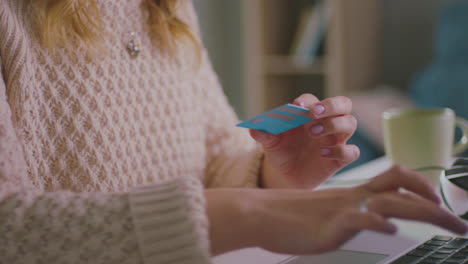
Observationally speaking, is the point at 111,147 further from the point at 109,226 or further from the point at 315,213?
the point at 315,213

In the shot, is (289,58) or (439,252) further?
(289,58)

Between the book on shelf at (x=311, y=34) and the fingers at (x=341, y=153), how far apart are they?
180 cm

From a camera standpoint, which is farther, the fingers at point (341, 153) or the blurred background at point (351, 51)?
the blurred background at point (351, 51)

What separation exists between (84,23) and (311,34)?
1873 millimetres

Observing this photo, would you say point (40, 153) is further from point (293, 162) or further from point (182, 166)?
point (293, 162)

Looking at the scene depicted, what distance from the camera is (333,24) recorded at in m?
2.28

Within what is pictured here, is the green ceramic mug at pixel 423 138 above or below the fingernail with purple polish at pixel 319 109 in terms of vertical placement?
below

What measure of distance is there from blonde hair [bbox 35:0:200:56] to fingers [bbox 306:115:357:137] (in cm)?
29

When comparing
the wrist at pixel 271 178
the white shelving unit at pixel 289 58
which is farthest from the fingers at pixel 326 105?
the white shelving unit at pixel 289 58

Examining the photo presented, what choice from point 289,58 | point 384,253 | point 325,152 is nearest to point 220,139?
point 325,152

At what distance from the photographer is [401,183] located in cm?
45

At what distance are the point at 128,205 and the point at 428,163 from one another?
1.83 feet

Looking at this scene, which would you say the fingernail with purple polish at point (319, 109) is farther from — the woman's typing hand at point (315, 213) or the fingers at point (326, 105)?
the woman's typing hand at point (315, 213)

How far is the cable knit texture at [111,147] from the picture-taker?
447 millimetres
